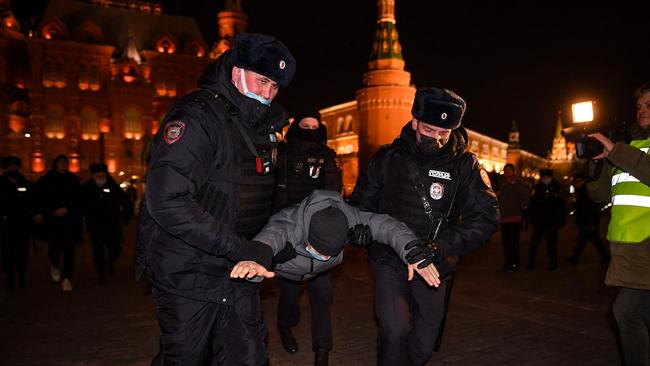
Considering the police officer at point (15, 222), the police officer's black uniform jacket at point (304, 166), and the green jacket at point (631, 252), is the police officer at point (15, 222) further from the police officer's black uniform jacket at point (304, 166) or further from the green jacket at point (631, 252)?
the green jacket at point (631, 252)

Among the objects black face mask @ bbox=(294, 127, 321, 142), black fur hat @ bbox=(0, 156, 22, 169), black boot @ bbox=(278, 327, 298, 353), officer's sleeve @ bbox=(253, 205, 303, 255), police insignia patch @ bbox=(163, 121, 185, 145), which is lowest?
black boot @ bbox=(278, 327, 298, 353)

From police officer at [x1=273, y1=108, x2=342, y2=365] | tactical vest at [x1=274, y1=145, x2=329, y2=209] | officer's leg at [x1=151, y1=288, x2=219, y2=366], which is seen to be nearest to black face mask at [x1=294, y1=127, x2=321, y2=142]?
police officer at [x1=273, y1=108, x2=342, y2=365]

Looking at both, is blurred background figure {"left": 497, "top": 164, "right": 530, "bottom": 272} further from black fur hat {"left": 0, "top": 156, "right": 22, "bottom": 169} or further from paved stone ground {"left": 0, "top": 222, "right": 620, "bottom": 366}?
black fur hat {"left": 0, "top": 156, "right": 22, "bottom": 169}

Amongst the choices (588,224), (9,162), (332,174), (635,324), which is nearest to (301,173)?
(332,174)

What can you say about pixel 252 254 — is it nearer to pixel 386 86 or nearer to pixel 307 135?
pixel 307 135

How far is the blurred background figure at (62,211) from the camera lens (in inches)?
334

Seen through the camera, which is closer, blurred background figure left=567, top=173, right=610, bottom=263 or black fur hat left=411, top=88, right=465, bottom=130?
black fur hat left=411, top=88, right=465, bottom=130

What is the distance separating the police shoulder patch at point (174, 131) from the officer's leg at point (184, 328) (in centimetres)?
86

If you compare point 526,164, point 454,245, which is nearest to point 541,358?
point 454,245

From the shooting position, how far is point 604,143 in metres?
3.80

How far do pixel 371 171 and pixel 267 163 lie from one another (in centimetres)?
131

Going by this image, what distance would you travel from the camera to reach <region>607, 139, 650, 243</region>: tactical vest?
12.6ft

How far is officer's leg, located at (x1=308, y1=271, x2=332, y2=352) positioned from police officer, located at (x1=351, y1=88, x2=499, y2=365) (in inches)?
42.0

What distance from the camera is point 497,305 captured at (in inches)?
284
